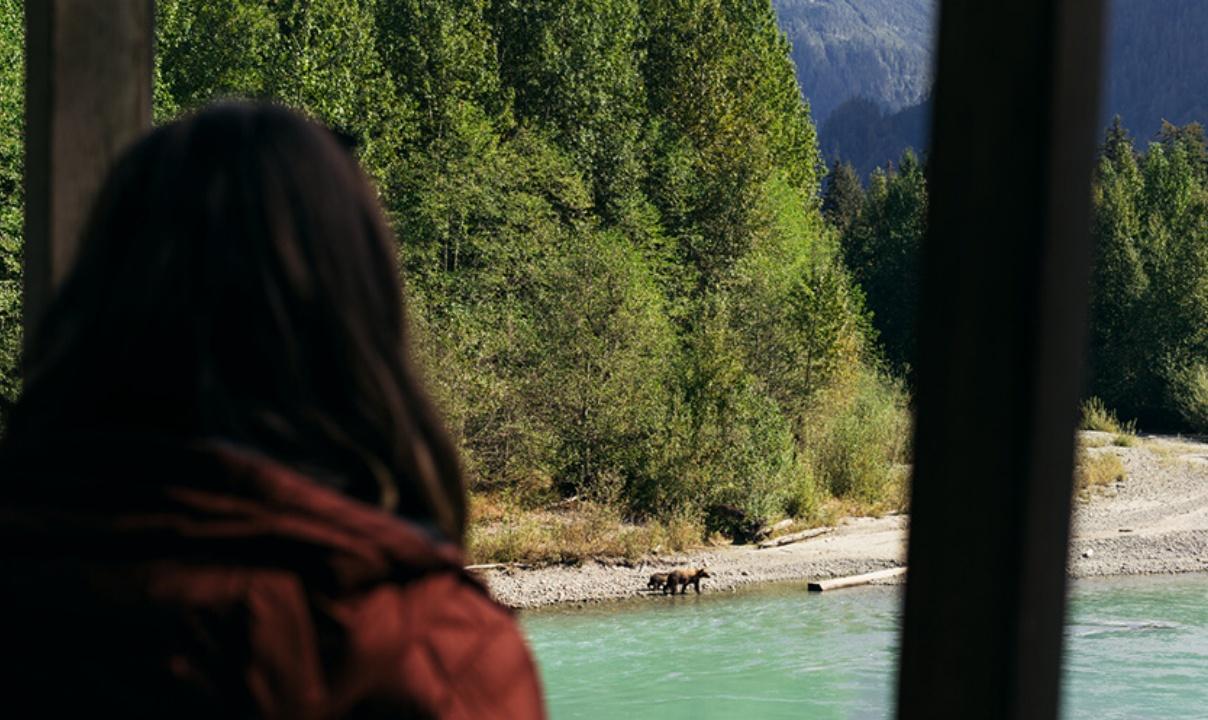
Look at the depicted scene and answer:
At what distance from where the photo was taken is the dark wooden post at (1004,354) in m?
0.84

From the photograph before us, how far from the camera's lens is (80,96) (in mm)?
1248

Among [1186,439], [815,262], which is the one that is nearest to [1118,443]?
[1186,439]

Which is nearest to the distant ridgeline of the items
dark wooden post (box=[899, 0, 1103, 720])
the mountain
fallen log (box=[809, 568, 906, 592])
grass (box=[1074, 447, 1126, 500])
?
the mountain

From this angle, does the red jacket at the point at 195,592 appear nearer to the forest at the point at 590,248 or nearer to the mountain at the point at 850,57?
the forest at the point at 590,248

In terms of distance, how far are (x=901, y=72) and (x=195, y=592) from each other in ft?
568

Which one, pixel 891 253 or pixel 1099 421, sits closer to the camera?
pixel 1099 421

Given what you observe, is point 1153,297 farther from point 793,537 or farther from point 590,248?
point 590,248

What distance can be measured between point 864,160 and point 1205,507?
100086mm

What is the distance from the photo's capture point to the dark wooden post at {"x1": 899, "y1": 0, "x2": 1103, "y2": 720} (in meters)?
0.84

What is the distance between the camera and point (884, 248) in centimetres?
3831

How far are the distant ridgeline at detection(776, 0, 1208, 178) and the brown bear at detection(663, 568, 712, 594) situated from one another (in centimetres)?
4973

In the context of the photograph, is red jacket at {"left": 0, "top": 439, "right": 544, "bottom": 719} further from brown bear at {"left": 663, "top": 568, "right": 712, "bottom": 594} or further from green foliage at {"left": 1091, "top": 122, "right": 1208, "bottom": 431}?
green foliage at {"left": 1091, "top": 122, "right": 1208, "bottom": 431}

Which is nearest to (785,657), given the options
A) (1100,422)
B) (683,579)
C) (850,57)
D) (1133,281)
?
(683,579)

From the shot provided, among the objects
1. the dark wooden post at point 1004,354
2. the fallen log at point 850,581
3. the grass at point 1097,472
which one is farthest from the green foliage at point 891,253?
the dark wooden post at point 1004,354
